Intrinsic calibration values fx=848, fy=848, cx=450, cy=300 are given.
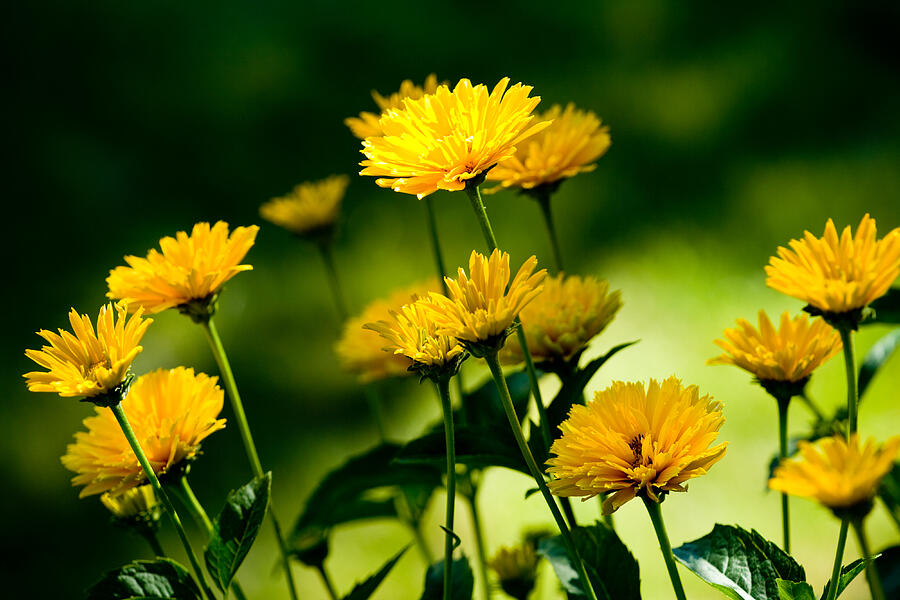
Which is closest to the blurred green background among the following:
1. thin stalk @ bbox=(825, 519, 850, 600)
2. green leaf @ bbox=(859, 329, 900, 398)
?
green leaf @ bbox=(859, 329, 900, 398)

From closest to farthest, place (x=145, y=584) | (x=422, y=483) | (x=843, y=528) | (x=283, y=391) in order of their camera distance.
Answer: (x=843, y=528) → (x=145, y=584) → (x=422, y=483) → (x=283, y=391)

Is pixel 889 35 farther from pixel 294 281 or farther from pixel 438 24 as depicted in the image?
pixel 294 281

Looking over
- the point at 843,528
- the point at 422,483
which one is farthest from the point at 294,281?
the point at 843,528

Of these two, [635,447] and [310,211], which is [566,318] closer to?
[635,447]

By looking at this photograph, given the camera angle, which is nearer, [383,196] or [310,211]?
[310,211]

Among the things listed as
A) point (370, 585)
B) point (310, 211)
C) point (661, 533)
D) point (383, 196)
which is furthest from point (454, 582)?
point (383, 196)

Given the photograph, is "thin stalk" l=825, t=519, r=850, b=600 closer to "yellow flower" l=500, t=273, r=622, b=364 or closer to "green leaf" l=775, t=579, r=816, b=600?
"green leaf" l=775, t=579, r=816, b=600
